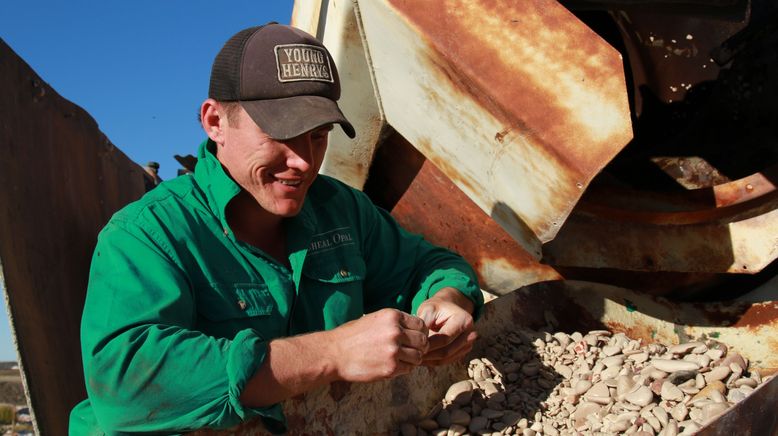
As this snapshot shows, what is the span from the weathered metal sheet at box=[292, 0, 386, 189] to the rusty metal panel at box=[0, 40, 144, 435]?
78 centimetres

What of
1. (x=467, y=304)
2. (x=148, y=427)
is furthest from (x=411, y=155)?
(x=148, y=427)

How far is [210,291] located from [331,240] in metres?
0.41

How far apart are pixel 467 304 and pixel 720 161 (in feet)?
4.31

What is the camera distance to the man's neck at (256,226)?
1697 mm

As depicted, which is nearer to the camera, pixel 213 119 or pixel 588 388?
pixel 213 119

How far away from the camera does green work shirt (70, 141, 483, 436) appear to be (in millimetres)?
1345

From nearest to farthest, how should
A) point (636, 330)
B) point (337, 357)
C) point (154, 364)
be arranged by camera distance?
point (154, 364), point (337, 357), point (636, 330)

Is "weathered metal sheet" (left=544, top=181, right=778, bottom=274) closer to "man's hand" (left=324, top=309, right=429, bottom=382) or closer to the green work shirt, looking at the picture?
the green work shirt

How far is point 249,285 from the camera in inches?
63.9

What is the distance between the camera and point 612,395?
70.8 inches

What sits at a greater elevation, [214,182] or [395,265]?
[214,182]

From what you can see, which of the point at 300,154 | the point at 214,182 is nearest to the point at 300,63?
the point at 300,154

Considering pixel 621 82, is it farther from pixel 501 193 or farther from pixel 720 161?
pixel 720 161

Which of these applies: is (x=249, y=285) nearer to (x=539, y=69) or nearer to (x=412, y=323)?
(x=412, y=323)
